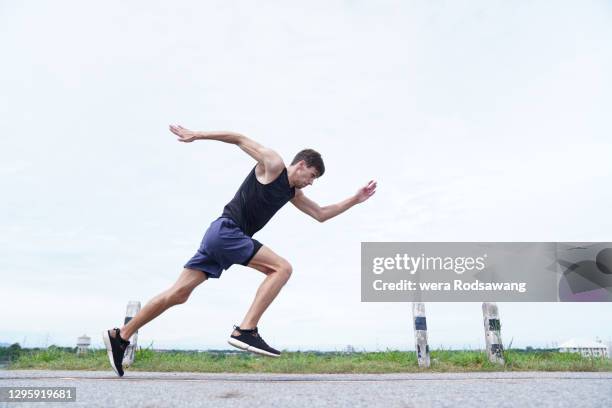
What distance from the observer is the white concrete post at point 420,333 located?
27.2 ft

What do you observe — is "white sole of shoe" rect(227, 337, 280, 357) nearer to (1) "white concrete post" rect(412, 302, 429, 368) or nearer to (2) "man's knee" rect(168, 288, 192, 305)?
(2) "man's knee" rect(168, 288, 192, 305)

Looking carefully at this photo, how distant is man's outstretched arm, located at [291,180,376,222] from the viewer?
5461 mm

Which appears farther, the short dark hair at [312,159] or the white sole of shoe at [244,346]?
the short dark hair at [312,159]

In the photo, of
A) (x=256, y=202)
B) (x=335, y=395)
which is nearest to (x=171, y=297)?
(x=256, y=202)

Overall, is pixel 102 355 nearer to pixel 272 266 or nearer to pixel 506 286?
pixel 272 266

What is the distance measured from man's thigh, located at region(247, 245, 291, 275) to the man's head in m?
0.73

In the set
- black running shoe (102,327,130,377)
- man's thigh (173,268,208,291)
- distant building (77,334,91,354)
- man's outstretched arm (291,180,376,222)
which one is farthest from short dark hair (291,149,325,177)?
distant building (77,334,91,354)

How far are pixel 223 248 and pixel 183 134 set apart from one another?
1161 millimetres

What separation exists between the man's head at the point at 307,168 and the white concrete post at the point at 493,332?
5.18 meters

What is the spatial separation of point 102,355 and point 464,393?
757 centimetres

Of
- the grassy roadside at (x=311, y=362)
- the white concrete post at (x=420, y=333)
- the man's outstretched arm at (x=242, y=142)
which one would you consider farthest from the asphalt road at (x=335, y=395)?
the white concrete post at (x=420, y=333)

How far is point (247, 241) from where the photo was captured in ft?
15.6

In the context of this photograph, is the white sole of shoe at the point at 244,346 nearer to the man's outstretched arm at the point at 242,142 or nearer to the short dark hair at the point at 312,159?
the man's outstretched arm at the point at 242,142

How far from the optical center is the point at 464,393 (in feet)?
→ 11.3
